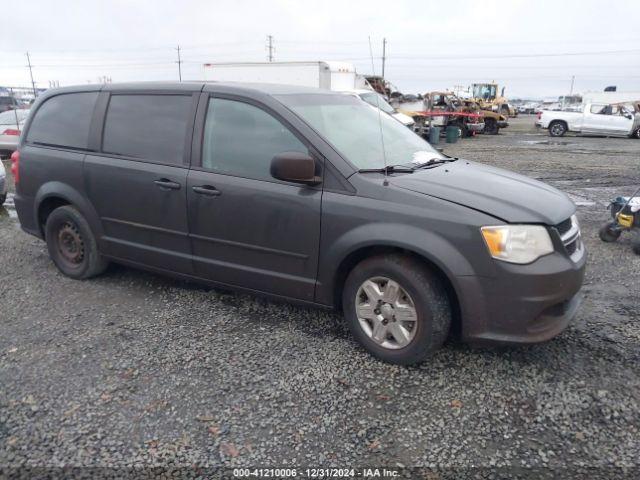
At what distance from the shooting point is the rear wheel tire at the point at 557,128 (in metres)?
24.9

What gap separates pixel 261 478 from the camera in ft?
7.69

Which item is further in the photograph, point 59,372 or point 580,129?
point 580,129

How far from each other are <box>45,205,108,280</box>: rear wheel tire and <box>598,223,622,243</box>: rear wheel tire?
5.35 m

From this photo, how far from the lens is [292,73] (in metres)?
18.6

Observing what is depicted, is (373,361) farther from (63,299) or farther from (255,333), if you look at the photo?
(63,299)

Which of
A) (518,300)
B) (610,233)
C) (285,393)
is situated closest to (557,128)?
(610,233)

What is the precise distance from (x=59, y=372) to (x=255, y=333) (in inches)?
49.7

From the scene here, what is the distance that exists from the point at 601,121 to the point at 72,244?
83.2 feet

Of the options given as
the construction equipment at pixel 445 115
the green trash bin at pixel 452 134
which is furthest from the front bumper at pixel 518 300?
the construction equipment at pixel 445 115

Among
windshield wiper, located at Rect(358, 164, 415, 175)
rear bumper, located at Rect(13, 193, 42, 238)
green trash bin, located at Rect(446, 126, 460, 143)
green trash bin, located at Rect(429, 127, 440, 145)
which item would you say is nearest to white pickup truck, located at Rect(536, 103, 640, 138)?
green trash bin, located at Rect(446, 126, 460, 143)

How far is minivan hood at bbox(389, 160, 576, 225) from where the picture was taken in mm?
2980

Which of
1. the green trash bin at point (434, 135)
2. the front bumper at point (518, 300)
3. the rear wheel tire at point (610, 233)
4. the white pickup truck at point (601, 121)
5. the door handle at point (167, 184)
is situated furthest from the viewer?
the white pickup truck at point (601, 121)

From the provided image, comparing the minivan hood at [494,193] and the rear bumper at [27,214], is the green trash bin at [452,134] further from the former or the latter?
the rear bumper at [27,214]

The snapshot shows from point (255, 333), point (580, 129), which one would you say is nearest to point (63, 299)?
point (255, 333)
